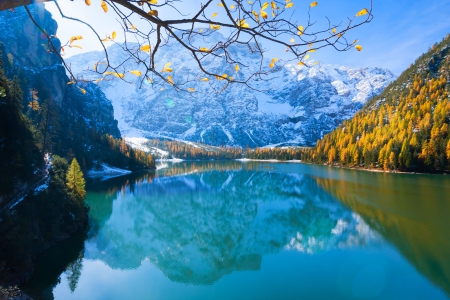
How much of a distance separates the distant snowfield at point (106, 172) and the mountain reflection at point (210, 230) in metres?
20.4

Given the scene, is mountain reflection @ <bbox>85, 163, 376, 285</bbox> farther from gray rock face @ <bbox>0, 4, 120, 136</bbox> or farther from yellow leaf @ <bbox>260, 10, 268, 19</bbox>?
gray rock face @ <bbox>0, 4, 120, 136</bbox>

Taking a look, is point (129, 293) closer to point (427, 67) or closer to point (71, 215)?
point (71, 215)

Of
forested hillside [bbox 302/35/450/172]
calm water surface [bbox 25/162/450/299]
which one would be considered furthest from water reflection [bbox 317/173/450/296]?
forested hillside [bbox 302/35/450/172]

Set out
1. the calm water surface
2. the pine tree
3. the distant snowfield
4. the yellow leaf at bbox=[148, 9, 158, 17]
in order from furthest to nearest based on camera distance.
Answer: the distant snowfield < the pine tree < the calm water surface < the yellow leaf at bbox=[148, 9, 158, 17]

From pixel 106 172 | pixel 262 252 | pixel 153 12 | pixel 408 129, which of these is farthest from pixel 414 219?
pixel 106 172

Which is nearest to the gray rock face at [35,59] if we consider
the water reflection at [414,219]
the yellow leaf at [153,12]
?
the water reflection at [414,219]

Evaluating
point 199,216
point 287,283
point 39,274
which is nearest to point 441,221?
point 287,283

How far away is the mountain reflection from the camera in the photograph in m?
13.7

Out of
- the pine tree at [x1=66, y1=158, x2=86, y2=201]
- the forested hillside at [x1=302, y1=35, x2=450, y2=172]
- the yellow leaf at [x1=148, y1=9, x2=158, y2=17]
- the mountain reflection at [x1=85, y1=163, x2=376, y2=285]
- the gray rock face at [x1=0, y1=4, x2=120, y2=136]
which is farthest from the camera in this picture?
the gray rock face at [x1=0, y1=4, x2=120, y2=136]

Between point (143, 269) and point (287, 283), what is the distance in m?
7.45

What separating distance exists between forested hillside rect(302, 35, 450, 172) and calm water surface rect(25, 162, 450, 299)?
28428 millimetres

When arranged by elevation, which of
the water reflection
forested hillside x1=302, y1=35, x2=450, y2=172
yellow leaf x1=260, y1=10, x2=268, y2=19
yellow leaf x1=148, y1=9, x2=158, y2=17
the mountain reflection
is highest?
forested hillside x1=302, y1=35, x2=450, y2=172

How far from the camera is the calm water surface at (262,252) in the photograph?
10.0 meters

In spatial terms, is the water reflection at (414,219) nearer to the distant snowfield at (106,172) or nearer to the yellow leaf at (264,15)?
the yellow leaf at (264,15)
